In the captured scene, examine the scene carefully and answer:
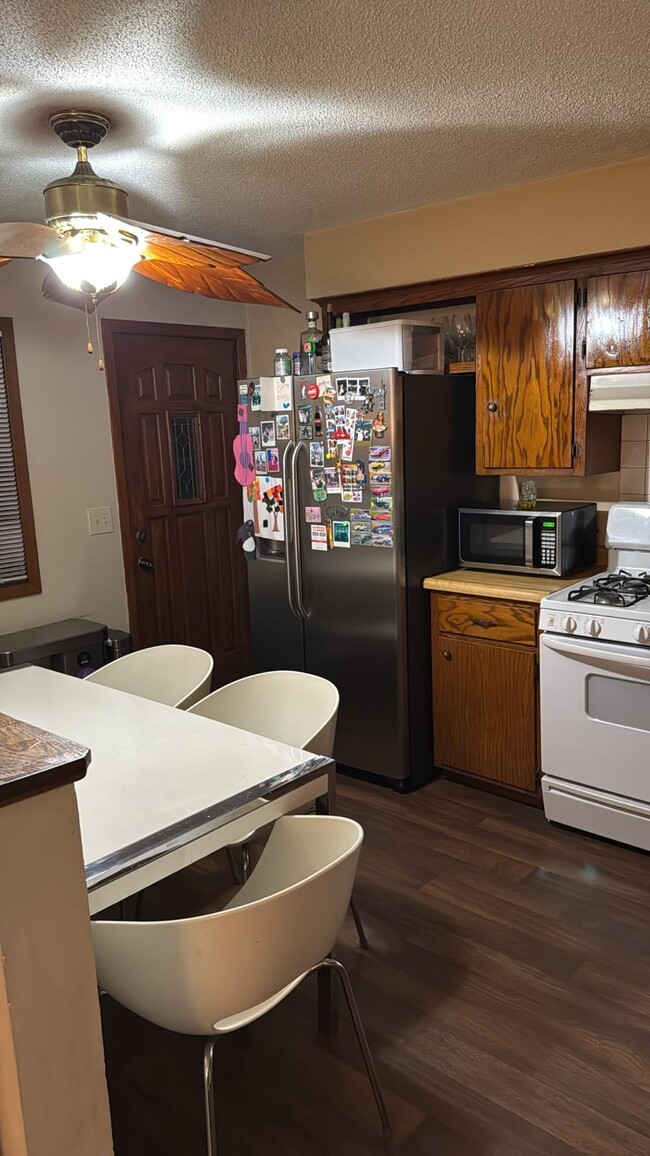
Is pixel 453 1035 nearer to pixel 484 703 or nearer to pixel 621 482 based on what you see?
pixel 484 703

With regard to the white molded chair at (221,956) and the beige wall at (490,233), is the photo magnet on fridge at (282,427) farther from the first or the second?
the white molded chair at (221,956)

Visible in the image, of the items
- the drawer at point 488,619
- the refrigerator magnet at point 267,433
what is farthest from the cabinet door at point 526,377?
the refrigerator magnet at point 267,433

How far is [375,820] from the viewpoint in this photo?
3.32 meters

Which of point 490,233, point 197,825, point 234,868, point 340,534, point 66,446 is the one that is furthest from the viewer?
point 66,446

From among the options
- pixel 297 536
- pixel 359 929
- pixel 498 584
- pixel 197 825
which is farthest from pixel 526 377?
pixel 197 825

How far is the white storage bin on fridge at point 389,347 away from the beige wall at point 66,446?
4.17ft

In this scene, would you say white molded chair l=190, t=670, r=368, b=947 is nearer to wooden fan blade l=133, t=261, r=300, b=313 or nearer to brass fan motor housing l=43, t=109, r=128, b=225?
wooden fan blade l=133, t=261, r=300, b=313

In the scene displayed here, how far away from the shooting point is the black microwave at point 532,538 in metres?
3.33

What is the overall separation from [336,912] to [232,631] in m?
3.33

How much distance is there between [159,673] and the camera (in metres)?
3.05

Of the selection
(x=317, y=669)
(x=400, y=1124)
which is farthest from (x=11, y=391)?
(x=400, y=1124)

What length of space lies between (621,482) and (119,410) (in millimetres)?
2416

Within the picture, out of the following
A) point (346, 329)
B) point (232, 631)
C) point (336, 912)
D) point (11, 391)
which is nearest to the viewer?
point (336, 912)

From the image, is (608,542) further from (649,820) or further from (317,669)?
(317,669)
